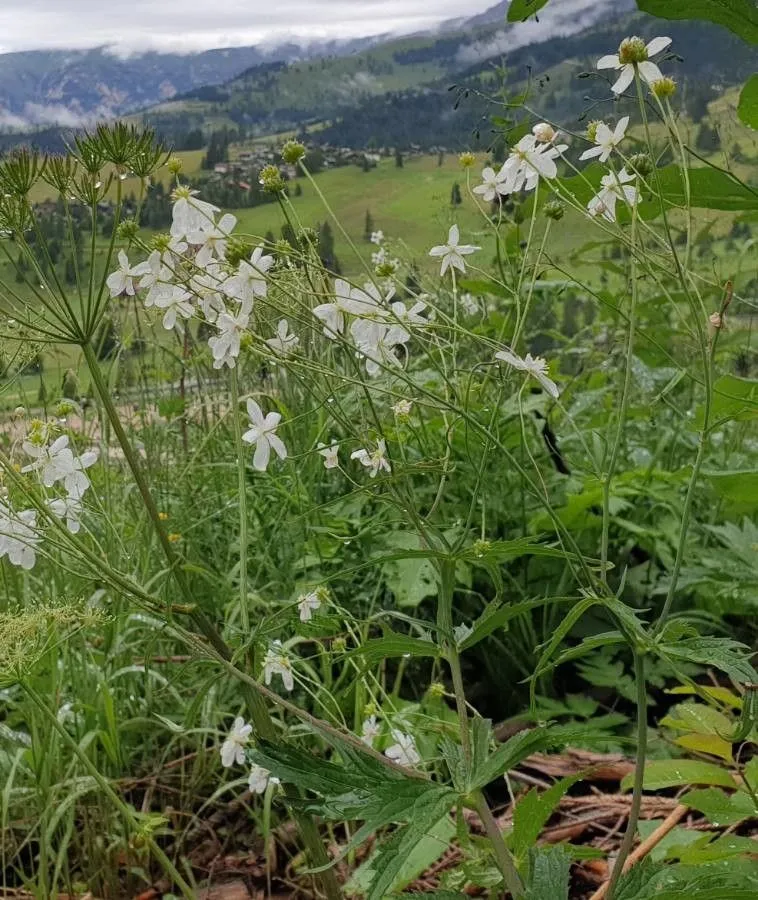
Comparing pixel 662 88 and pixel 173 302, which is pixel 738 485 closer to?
pixel 662 88

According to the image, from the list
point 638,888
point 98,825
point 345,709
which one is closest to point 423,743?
point 345,709

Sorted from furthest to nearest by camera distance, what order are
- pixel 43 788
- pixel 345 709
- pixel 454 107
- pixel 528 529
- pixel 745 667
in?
pixel 528 529, pixel 345 709, pixel 43 788, pixel 454 107, pixel 745 667

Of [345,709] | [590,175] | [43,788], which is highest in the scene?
[590,175]

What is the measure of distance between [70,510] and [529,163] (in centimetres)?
78

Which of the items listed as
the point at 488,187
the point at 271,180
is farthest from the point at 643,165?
the point at 271,180

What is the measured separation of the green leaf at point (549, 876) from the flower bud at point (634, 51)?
84cm

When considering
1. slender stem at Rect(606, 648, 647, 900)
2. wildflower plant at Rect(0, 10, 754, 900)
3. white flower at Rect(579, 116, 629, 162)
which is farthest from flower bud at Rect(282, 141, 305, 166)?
slender stem at Rect(606, 648, 647, 900)

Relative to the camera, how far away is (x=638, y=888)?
2.79 feet

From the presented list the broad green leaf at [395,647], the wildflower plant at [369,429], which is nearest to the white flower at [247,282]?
the wildflower plant at [369,429]

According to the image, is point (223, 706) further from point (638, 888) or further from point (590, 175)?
point (590, 175)

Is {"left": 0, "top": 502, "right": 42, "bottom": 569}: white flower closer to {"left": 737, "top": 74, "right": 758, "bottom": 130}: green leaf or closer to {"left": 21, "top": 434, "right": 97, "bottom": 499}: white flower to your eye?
{"left": 21, "top": 434, "right": 97, "bottom": 499}: white flower

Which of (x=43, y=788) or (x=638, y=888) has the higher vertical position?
(x=638, y=888)

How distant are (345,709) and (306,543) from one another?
0.44 meters

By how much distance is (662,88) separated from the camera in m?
0.92
